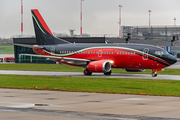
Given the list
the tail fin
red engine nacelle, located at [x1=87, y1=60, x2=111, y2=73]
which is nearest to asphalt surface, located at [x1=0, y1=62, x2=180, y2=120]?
red engine nacelle, located at [x1=87, y1=60, x2=111, y2=73]

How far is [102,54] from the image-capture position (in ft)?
148

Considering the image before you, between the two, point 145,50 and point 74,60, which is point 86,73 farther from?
point 145,50

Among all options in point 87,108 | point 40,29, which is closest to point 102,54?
point 40,29

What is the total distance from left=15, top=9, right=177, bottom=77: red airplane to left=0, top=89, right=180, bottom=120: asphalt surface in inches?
841

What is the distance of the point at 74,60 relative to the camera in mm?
45531

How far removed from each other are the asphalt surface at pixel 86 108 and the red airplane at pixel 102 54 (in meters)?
21.4

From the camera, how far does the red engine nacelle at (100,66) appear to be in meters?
42.7

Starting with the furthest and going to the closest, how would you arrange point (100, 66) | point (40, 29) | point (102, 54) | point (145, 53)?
1. point (40, 29)
2. point (102, 54)
3. point (100, 66)
4. point (145, 53)

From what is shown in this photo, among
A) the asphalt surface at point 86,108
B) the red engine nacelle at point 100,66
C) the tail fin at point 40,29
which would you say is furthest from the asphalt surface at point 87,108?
the tail fin at point 40,29

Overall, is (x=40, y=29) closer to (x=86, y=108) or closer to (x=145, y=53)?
(x=145, y=53)

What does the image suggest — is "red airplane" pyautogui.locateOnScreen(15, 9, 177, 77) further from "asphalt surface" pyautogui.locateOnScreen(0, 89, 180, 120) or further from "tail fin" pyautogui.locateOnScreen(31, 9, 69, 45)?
"asphalt surface" pyautogui.locateOnScreen(0, 89, 180, 120)

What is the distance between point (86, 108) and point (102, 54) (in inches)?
1145

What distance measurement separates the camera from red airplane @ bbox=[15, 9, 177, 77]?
41.7m

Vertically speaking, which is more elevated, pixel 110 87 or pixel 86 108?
pixel 86 108
